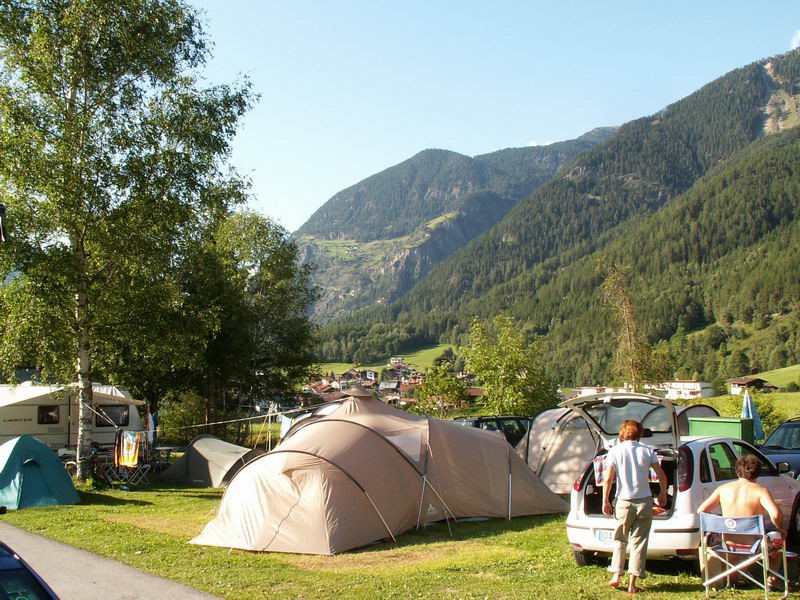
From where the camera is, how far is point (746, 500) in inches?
281

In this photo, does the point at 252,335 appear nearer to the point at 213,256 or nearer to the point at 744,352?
the point at 213,256

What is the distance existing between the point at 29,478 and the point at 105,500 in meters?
1.82

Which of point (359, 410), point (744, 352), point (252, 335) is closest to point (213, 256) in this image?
point (252, 335)

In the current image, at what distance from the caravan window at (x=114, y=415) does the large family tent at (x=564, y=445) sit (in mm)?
15727

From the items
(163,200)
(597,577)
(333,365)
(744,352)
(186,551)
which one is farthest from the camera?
(333,365)

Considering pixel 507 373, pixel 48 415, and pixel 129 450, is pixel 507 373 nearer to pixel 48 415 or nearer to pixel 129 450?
pixel 129 450

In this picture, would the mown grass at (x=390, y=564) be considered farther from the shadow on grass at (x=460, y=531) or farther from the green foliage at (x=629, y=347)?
the green foliage at (x=629, y=347)

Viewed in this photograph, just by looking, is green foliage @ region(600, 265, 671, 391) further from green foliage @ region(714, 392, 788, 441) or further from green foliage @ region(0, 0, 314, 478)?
green foliage @ region(0, 0, 314, 478)

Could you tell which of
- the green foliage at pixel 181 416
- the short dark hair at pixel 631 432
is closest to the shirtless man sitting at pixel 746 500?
the short dark hair at pixel 631 432

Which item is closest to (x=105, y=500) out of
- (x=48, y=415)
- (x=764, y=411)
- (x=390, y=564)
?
(x=48, y=415)

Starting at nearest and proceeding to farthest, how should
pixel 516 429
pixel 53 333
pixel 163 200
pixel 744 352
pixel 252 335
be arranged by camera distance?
pixel 53 333 < pixel 163 200 < pixel 516 429 < pixel 252 335 < pixel 744 352

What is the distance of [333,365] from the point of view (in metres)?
168

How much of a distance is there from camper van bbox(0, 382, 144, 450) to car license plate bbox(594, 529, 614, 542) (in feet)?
60.2

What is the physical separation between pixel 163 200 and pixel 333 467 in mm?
10786
